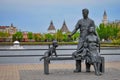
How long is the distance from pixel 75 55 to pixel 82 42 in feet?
1.63

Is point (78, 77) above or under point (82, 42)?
under

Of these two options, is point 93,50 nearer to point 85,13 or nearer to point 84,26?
point 84,26

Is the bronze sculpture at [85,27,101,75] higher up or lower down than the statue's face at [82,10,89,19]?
lower down

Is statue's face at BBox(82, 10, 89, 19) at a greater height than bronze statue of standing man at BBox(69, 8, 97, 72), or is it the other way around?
statue's face at BBox(82, 10, 89, 19)

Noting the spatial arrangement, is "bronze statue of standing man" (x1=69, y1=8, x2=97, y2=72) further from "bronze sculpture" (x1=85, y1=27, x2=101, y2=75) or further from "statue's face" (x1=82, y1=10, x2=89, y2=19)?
"bronze sculpture" (x1=85, y1=27, x2=101, y2=75)

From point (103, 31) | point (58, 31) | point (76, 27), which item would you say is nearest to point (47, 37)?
point (58, 31)

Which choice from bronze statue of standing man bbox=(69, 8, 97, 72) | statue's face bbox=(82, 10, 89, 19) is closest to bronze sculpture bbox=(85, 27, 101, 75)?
bronze statue of standing man bbox=(69, 8, 97, 72)

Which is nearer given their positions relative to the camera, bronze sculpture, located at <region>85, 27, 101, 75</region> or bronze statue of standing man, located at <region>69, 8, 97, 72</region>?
bronze sculpture, located at <region>85, 27, 101, 75</region>

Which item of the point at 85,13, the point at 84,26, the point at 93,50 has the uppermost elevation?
the point at 85,13

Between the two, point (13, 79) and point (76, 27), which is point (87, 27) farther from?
point (13, 79)

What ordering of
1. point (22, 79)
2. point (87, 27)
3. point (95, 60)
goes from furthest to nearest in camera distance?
1. point (87, 27)
2. point (95, 60)
3. point (22, 79)

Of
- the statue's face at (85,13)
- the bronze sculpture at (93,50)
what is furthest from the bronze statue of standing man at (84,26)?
the bronze sculpture at (93,50)

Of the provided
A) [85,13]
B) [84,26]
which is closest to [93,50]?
[84,26]

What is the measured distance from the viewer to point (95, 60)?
403 inches
